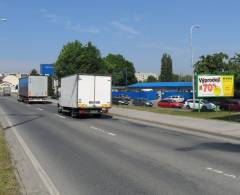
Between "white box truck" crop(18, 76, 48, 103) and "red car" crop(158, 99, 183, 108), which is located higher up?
"white box truck" crop(18, 76, 48, 103)

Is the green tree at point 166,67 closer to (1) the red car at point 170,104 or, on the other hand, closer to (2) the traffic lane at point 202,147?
(1) the red car at point 170,104

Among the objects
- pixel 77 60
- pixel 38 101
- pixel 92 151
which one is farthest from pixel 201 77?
pixel 77 60

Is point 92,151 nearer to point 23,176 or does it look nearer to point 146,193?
point 23,176

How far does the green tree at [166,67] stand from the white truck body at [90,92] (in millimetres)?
134708

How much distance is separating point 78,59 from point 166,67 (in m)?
81.6

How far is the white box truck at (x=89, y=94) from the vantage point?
3322cm

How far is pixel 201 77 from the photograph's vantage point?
45.6 metres

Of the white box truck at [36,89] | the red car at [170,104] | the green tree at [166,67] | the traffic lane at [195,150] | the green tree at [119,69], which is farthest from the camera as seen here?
the green tree at [166,67]

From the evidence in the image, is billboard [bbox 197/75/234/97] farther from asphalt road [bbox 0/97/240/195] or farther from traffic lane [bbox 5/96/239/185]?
asphalt road [bbox 0/97/240/195]

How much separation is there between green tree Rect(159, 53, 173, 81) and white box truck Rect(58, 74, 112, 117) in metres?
135

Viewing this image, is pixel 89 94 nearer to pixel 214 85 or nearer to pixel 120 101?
pixel 214 85

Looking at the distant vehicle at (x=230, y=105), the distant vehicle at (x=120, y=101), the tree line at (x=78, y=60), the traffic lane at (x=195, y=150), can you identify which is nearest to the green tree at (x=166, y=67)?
the tree line at (x=78, y=60)

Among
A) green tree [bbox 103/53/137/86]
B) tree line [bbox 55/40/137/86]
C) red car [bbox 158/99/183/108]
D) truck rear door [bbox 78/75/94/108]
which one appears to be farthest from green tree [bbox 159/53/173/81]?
truck rear door [bbox 78/75/94/108]

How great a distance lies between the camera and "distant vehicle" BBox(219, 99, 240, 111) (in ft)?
178
